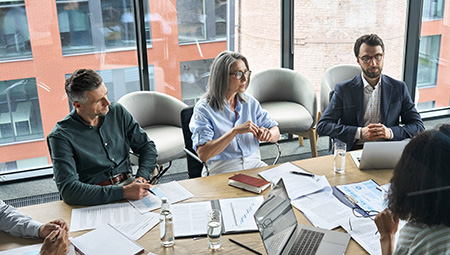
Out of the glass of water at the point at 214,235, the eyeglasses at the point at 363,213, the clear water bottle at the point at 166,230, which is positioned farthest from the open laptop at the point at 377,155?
the clear water bottle at the point at 166,230

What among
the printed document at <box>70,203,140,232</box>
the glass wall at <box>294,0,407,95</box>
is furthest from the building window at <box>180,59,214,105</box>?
the printed document at <box>70,203,140,232</box>

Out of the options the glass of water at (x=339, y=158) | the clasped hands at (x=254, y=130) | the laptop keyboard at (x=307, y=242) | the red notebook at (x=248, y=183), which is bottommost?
the laptop keyboard at (x=307, y=242)

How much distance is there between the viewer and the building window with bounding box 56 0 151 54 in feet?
13.8

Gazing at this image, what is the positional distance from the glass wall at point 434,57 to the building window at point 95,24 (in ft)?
10.4

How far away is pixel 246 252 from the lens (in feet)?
6.18

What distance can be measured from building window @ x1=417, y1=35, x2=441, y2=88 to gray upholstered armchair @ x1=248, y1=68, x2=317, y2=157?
1.87 metres

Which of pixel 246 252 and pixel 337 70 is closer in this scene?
pixel 246 252

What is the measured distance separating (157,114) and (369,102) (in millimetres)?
1829

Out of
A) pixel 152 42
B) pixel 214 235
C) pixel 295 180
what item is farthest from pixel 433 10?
pixel 214 235

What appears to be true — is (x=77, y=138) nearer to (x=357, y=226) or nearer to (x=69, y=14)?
(x=357, y=226)

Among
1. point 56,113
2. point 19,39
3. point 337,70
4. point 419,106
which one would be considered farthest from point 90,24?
point 419,106

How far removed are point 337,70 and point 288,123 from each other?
780 mm

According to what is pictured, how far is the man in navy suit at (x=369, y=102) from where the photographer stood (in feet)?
10.5

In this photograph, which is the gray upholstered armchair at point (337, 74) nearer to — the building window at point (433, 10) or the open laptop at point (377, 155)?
the building window at point (433, 10)
